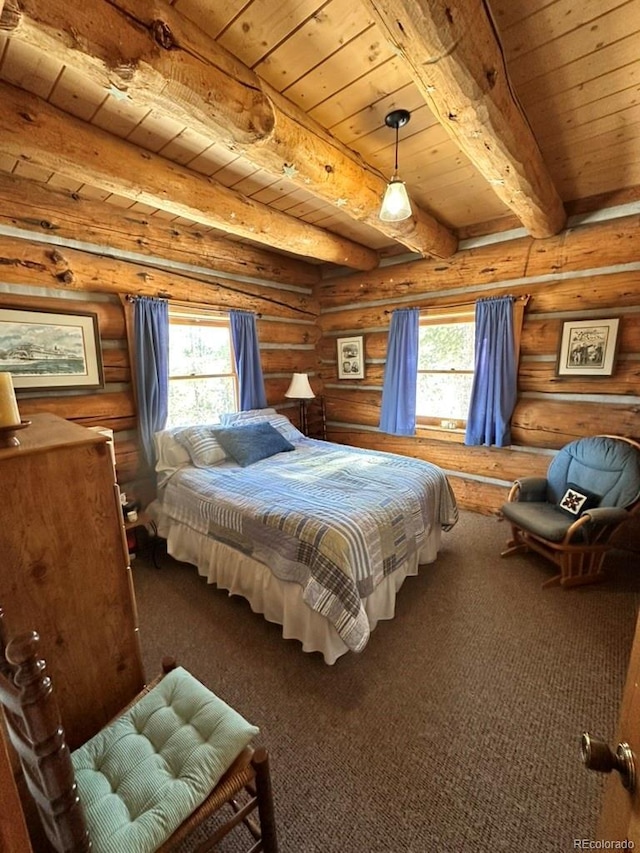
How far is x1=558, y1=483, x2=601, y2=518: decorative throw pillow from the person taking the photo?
8.42ft

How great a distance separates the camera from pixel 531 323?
313 cm

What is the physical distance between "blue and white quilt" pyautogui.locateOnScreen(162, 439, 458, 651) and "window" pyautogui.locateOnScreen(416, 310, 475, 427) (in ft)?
3.62

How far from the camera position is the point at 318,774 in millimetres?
1363

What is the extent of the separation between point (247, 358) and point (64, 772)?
3.28 metres

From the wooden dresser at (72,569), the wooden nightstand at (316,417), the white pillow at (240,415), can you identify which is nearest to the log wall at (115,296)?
the white pillow at (240,415)

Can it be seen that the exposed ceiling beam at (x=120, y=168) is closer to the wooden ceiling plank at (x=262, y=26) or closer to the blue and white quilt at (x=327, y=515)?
the wooden ceiling plank at (x=262, y=26)

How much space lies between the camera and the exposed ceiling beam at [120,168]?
1.64m

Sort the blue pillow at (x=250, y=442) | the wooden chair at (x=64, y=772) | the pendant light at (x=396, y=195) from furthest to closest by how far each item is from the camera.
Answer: the blue pillow at (x=250, y=442), the pendant light at (x=396, y=195), the wooden chair at (x=64, y=772)

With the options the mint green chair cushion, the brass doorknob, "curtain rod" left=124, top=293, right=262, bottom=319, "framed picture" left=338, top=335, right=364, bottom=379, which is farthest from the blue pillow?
the brass doorknob

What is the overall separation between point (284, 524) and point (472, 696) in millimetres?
1191

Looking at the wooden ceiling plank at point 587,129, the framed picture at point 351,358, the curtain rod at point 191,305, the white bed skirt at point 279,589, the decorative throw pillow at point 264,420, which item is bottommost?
the white bed skirt at point 279,589

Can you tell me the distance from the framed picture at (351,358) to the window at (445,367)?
71cm

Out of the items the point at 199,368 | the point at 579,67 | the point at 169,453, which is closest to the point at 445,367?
the point at 579,67

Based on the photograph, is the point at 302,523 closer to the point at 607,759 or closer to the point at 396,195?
the point at 607,759
